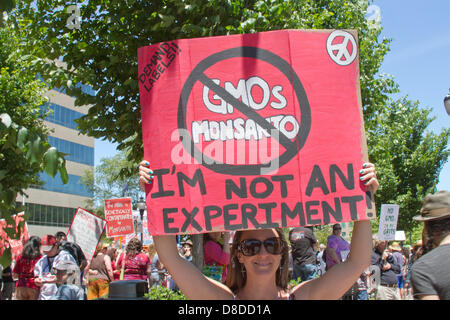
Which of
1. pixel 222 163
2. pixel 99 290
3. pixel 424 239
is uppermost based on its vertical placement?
pixel 222 163

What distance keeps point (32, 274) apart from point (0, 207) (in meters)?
6.60

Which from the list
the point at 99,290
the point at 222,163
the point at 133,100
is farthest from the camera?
the point at 99,290

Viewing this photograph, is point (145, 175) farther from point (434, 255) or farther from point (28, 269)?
point (28, 269)

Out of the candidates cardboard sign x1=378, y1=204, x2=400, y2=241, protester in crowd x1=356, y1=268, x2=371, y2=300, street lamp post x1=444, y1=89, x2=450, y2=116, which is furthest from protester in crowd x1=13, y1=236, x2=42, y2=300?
street lamp post x1=444, y1=89, x2=450, y2=116

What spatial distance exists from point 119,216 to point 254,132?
1143 centimetres

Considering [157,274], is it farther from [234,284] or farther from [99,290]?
[234,284]

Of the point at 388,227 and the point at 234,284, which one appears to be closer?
the point at 234,284

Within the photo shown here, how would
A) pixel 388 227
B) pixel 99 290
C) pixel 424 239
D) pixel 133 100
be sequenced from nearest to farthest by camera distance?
1. pixel 424 239
2. pixel 133 100
3. pixel 99 290
4. pixel 388 227

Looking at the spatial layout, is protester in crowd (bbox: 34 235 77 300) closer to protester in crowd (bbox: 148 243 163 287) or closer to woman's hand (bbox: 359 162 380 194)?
protester in crowd (bbox: 148 243 163 287)

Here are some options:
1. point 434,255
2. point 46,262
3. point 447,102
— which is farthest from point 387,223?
point 434,255

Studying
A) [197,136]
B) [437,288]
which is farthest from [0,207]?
[437,288]

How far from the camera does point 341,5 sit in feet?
56.5

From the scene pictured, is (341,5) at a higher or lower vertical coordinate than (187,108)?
higher

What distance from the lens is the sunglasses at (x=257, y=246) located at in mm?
2750
